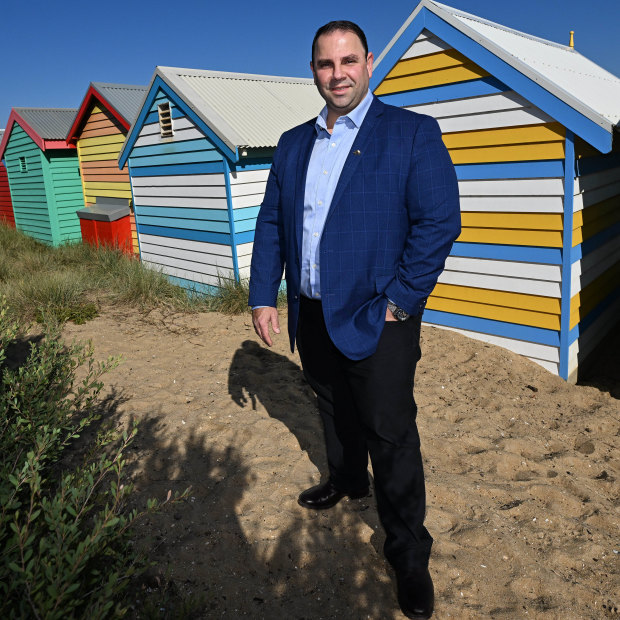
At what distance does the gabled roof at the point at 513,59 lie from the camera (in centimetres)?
489

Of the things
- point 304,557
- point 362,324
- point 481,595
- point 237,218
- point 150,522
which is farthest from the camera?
point 237,218

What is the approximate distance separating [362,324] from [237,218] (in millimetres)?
6062

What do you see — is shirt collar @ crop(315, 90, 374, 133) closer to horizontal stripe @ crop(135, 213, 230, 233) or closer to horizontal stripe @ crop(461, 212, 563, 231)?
horizontal stripe @ crop(461, 212, 563, 231)

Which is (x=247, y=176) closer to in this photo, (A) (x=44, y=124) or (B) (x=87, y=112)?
(B) (x=87, y=112)

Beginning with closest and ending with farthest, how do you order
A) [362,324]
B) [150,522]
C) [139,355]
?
[362,324]
[150,522]
[139,355]

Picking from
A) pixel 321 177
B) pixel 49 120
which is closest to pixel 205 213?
pixel 321 177

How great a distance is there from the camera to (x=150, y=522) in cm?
315

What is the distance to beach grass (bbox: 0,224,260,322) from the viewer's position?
7.27m

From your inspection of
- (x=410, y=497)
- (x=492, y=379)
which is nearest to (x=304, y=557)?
(x=410, y=497)

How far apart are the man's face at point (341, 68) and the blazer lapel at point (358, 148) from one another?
0.34 feet

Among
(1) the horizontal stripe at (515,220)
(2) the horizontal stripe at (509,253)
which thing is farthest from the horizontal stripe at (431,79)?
(2) the horizontal stripe at (509,253)

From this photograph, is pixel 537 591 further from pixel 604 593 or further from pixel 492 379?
→ pixel 492 379

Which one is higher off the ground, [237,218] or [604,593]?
[237,218]

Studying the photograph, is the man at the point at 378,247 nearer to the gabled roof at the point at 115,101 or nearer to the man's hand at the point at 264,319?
the man's hand at the point at 264,319
